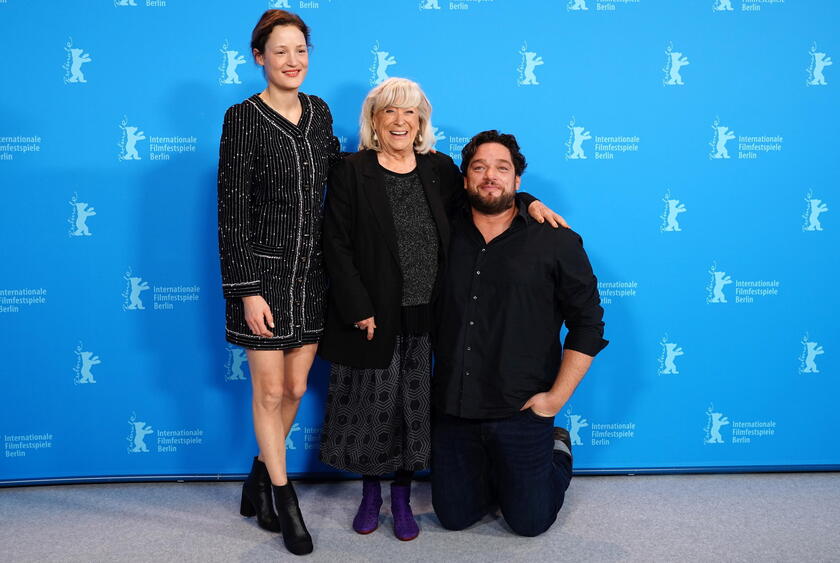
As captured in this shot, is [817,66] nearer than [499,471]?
No

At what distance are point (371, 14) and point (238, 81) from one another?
555mm

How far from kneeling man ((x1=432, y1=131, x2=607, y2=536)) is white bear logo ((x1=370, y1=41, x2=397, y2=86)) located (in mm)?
578

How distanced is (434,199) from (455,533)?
3.67 feet

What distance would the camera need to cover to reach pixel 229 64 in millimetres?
2383

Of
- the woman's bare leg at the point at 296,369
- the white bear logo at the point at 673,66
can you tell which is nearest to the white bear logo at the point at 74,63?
the woman's bare leg at the point at 296,369

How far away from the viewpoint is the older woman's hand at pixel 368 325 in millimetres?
1991

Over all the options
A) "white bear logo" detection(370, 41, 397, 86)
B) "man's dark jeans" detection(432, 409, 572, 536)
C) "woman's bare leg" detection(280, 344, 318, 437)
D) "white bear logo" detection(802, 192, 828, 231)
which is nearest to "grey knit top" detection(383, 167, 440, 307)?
"woman's bare leg" detection(280, 344, 318, 437)

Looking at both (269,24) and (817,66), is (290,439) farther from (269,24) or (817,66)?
(817,66)

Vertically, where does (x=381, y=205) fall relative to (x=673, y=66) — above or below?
below

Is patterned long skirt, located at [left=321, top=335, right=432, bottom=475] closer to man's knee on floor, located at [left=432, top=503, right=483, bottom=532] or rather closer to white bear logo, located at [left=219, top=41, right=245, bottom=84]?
man's knee on floor, located at [left=432, top=503, right=483, bottom=532]

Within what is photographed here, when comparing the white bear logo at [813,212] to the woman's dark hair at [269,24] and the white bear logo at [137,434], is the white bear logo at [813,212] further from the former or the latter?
the white bear logo at [137,434]

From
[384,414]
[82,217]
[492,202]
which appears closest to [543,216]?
[492,202]

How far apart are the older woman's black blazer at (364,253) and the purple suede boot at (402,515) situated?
46 cm

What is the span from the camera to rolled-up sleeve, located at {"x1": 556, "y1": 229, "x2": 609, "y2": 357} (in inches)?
79.4
